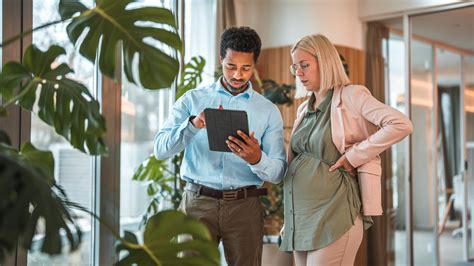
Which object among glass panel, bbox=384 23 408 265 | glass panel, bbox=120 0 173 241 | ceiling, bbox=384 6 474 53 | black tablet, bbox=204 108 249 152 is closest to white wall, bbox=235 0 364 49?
glass panel, bbox=384 23 408 265

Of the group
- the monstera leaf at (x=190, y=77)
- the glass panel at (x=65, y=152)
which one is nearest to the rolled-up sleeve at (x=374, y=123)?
the glass panel at (x=65, y=152)

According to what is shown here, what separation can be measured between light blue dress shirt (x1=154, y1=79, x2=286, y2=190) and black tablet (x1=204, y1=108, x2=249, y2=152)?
99 millimetres

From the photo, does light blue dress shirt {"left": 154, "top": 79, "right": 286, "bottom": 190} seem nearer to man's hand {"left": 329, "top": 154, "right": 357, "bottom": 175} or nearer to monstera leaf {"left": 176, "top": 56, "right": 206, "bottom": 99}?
man's hand {"left": 329, "top": 154, "right": 357, "bottom": 175}

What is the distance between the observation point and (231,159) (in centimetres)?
263

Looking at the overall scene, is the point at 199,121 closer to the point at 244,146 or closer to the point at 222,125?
the point at 222,125

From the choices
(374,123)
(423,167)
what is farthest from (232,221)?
(423,167)

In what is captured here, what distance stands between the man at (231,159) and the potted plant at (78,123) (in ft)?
1.59

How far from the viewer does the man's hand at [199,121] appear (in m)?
2.42

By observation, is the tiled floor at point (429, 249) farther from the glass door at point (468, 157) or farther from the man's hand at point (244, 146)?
the man's hand at point (244, 146)

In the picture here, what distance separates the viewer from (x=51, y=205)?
60.9 inches

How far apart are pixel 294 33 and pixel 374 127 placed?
9.90 ft

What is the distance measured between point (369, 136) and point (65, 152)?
1.82m

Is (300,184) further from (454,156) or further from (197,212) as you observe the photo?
(454,156)

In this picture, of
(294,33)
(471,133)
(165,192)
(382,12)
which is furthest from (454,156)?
(165,192)
